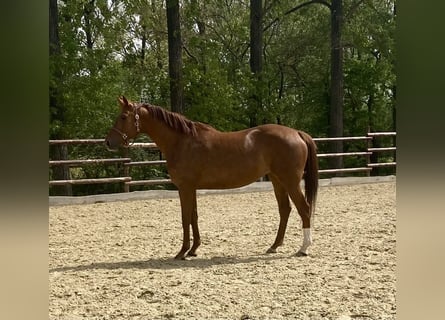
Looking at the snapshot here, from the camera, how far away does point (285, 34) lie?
18.7 m

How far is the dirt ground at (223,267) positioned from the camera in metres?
3.27

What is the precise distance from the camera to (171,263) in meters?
4.76

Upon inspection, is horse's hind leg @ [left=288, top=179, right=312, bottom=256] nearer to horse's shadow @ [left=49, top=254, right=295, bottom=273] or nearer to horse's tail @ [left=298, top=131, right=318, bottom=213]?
horse's tail @ [left=298, top=131, right=318, bottom=213]

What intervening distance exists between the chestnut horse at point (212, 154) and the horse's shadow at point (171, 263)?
21 centimetres

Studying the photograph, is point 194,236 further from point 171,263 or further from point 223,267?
point 223,267

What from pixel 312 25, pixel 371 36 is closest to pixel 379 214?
pixel 371 36

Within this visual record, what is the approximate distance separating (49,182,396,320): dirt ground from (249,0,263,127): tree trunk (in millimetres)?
7373

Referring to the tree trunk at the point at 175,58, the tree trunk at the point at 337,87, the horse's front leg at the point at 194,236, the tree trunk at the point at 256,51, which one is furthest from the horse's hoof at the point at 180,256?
the tree trunk at the point at 337,87

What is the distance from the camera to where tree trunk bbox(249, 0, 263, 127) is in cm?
1475

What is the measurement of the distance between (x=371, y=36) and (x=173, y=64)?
264 inches

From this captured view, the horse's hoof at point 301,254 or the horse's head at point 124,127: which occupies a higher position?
the horse's head at point 124,127

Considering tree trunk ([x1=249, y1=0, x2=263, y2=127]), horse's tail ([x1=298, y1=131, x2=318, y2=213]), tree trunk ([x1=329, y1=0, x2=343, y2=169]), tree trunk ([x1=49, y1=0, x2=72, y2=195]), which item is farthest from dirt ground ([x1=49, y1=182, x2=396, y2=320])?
tree trunk ([x1=249, y1=0, x2=263, y2=127])

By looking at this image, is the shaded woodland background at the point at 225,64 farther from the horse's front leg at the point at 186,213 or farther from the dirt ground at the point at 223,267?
the horse's front leg at the point at 186,213
